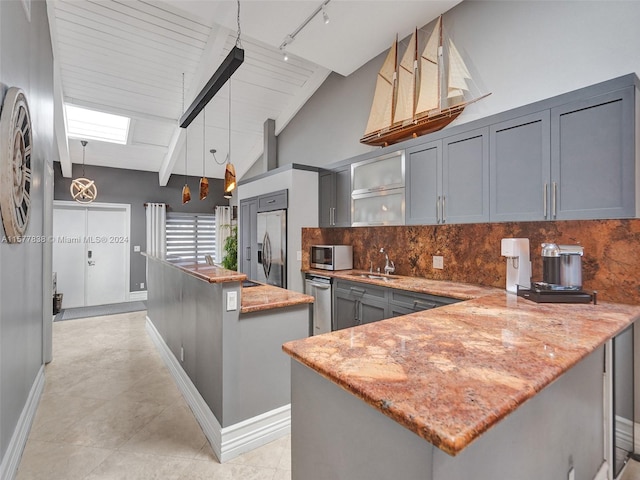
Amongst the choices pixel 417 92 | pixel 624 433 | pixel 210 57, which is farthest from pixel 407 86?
pixel 624 433

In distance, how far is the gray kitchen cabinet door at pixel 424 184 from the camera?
9.61 feet

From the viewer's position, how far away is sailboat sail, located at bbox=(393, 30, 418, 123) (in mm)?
3287

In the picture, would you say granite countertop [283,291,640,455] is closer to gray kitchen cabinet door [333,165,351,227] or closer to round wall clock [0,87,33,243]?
round wall clock [0,87,33,243]

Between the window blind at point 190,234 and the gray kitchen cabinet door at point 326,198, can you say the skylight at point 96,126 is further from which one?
the gray kitchen cabinet door at point 326,198

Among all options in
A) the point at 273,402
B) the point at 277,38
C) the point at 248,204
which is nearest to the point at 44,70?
the point at 277,38

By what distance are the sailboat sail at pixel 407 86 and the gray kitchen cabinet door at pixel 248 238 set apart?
97.7 inches

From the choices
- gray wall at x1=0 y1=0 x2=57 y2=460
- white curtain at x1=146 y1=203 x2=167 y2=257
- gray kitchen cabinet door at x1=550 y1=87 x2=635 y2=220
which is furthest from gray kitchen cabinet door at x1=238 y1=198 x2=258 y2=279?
gray kitchen cabinet door at x1=550 y1=87 x2=635 y2=220

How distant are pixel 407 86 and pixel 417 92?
0.55 feet

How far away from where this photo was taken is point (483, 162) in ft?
8.46

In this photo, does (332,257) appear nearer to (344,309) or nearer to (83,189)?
(344,309)

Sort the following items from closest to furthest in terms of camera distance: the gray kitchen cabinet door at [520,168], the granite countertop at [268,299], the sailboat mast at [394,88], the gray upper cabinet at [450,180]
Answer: the granite countertop at [268,299] < the gray kitchen cabinet door at [520,168] < the gray upper cabinet at [450,180] < the sailboat mast at [394,88]

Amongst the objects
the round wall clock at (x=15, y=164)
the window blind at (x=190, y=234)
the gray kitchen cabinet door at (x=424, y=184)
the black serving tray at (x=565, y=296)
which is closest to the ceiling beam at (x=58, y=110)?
the window blind at (x=190, y=234)

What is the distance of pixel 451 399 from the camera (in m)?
→ 0.75

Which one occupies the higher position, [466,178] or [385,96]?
[385,96]
